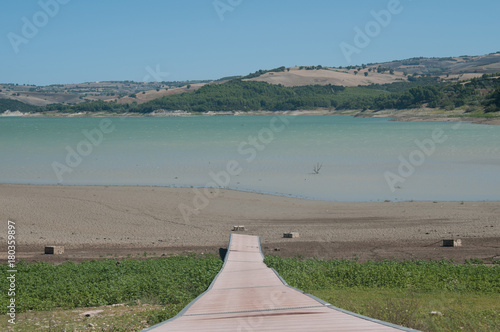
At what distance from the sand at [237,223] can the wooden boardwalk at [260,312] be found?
18.3 feet

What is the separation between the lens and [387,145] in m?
54.6

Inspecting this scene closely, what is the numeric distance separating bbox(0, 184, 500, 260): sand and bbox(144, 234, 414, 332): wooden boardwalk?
5.56 metres

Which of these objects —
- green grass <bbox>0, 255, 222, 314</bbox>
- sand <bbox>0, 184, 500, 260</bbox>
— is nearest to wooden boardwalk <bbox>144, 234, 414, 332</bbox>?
green grass <bbox>0, 255, 222, 314</bbox>

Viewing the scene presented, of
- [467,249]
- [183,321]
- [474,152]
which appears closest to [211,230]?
[467,249]

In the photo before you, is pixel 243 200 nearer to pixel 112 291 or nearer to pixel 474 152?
pixel 112 291

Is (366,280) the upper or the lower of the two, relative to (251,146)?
lower

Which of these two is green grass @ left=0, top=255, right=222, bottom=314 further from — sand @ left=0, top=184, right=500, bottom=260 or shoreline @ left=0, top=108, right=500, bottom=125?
shoreline @ left=0, top=108, right=500, bottom=125

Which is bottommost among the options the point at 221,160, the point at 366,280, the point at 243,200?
the point at 366,280

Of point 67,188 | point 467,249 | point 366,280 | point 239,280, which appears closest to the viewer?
point 239,280

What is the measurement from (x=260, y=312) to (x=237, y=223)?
12.2m

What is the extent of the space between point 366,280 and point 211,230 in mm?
8141

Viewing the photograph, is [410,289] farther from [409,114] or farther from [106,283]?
[409,114]

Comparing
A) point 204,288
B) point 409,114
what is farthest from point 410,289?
point 409,114

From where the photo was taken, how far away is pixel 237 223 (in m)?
19.8
